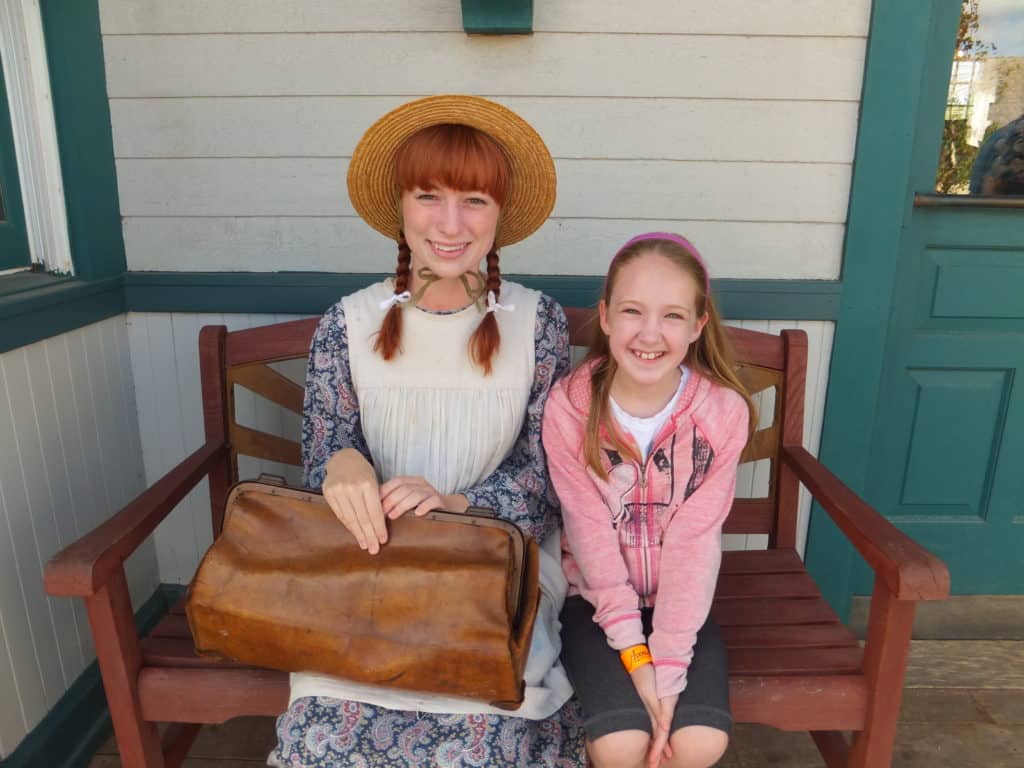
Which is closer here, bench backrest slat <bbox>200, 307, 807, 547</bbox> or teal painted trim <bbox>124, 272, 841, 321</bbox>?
bench backrest slat <bbox>200, 307, 807, 547</bbox>

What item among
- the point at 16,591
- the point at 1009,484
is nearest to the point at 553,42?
the point at 16,591

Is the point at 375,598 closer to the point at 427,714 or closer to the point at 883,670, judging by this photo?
the point at 427,714

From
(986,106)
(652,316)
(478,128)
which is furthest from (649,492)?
(986,106)

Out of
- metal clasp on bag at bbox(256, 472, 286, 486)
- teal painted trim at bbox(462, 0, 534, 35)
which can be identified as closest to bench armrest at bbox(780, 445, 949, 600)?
metal clasp on bag at bbox(256, 472, 286, 486)

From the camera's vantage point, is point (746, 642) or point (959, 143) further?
point (959, 143)

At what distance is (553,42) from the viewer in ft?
6.56

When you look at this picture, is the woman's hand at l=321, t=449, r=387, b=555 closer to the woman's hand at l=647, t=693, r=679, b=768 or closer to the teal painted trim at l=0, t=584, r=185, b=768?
the woman's hand at l=647, t=693, r=679, b=768

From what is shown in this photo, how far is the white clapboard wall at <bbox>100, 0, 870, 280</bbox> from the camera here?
2.00 meters

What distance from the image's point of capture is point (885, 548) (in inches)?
55.5

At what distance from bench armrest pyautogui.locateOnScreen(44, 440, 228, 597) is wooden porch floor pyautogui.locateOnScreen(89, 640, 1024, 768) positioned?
807 mm

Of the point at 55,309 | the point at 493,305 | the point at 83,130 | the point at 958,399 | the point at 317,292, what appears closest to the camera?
the point at 493,305

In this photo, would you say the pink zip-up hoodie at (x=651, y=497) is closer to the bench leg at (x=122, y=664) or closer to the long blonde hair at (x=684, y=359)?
the long blonde hair at (x=684, y=359)

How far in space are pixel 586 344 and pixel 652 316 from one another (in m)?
0.45

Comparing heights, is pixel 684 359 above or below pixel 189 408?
above
